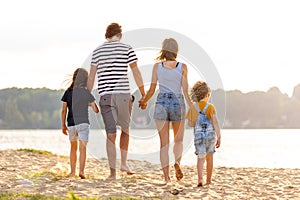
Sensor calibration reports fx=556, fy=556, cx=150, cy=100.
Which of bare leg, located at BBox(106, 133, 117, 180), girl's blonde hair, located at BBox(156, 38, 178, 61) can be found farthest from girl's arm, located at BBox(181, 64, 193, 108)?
bare leg, located at BBox(106, 133, 117, 180)

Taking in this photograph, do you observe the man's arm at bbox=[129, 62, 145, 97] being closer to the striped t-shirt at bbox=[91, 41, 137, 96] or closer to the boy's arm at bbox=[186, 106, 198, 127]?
the striped t-shirt at bbox=[91, 41, 137, 96]

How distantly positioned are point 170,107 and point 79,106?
1528 millimetres

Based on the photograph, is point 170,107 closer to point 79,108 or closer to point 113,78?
point 113,78

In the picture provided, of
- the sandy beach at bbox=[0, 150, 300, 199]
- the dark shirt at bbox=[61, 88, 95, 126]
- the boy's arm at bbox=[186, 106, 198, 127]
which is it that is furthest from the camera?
the dark shirt at bbox=[61, 88, 95, 126]

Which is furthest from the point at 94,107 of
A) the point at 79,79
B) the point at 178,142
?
the point at 178,142

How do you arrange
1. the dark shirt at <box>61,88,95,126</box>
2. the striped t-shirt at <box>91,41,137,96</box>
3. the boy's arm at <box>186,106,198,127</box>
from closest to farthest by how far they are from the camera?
the striped t-shirt at <box>91,41,137,96</box> → the boy's arm at <box>186,106,198,127</box> → the dark shirt at <box>61,88,95,126</box>

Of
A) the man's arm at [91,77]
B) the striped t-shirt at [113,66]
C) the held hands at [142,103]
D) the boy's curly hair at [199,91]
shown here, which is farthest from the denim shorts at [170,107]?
the man's arm at [91,77]

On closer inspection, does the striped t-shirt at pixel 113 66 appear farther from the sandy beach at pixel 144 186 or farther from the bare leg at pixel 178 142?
the sandy beach at pixel 144 186

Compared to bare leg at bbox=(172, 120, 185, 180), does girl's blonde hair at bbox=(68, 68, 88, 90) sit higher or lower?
higher

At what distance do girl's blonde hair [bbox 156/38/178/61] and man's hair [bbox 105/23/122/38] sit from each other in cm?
76

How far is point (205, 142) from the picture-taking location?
8.90 m

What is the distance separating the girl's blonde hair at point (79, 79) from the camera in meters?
9.27

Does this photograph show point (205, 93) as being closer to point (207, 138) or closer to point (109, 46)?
point (207, 138)

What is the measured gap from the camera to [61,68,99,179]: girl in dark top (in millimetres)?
9172
